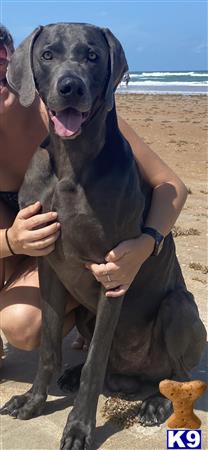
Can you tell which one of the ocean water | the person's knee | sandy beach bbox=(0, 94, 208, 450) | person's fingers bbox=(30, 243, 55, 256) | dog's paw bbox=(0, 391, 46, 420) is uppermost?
person's fingers bbox=(30, 243, 55, 256)

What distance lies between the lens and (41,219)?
270 centimetres

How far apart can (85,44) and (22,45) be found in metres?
0.28

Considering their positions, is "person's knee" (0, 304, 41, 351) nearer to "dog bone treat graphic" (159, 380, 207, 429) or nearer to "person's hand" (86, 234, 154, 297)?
"person's hand" (86, 234, 154, 297)

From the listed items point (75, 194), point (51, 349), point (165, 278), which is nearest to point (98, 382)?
point (51, 349)

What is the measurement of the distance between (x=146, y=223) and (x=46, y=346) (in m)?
0.78

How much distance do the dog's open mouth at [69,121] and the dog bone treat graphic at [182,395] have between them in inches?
41.9

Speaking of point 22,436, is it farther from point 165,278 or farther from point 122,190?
point 122,190

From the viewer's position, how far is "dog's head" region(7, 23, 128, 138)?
2.31 meters

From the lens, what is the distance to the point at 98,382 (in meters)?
2.78

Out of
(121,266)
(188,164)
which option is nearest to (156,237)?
(121,266)

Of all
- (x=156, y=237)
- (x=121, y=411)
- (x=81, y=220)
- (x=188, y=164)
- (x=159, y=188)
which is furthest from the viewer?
(x=188, y=164)

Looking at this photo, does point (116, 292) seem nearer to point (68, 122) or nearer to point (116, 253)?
point (116, 253)

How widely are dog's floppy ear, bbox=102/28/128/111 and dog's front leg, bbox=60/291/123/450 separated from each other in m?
0.89

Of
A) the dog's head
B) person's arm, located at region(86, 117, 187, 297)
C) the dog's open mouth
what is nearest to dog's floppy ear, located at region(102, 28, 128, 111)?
the dog's head
